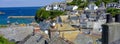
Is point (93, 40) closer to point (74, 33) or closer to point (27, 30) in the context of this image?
point (74, 33)

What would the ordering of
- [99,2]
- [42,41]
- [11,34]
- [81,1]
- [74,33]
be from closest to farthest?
[42,41]
[74,33]
[11,34]
[99,2]
[81,1]

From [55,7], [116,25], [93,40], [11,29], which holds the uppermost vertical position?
[116,25]

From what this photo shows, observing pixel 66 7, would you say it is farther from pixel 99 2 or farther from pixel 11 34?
pixel 11 34

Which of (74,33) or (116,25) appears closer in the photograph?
(116,25)

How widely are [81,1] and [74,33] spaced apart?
85322 mm

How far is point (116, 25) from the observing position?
10664mm

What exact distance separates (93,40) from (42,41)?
215cm

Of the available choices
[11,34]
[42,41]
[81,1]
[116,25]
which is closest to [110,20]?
[116,25]

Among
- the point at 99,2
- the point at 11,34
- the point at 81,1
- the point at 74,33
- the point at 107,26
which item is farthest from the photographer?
the point at 81,1

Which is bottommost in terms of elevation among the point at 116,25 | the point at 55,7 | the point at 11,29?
the point at 55,7

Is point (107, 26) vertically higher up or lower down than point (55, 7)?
higher up

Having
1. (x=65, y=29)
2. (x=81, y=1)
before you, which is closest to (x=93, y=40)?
(x=65, y=29)

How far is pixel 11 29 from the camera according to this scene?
36.0m

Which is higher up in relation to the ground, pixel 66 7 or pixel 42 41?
pixel 42 41
